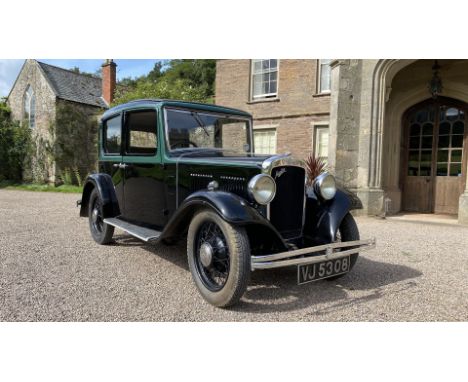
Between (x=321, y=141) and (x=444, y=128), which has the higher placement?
(x=444, y=128)

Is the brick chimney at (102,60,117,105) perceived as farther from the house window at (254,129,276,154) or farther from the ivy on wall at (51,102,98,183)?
the house window at (254,129,276,154)

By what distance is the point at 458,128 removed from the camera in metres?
8.67

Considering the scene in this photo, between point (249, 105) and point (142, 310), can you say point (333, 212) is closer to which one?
point (142, 310)

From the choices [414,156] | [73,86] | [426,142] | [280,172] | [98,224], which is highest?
[73,86]

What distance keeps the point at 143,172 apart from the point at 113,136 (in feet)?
3.42

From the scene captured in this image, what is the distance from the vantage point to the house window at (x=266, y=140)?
1230 cm

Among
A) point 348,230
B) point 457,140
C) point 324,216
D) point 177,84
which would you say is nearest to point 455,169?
point 457,140

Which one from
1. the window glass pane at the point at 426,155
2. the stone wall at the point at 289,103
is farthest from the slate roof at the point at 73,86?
the window glass pane at the point at 426,155

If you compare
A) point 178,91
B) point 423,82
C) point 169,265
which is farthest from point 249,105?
point 169,265

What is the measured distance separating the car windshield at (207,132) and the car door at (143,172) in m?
0.22

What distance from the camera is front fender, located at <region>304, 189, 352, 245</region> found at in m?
3.43

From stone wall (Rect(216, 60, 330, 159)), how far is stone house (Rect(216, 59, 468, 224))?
1.3 inches

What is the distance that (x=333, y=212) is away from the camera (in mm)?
3525

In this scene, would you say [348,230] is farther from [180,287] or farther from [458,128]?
[458,128]
